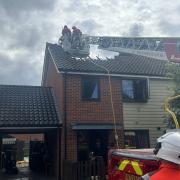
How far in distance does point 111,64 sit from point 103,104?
9.22 feet

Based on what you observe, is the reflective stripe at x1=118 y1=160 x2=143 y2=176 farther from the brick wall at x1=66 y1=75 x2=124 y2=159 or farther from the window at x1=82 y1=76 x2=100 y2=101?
the window at x1=82 y1=76 x2=100 y2=101

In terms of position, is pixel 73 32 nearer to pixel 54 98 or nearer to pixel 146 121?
pixel 54 98

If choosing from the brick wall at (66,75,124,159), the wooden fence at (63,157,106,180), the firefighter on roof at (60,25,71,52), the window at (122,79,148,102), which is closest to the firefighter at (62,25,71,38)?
the firefighter on roof at (60,25,71,52)

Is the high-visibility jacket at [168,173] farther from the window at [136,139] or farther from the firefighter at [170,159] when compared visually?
the window at [136,139]

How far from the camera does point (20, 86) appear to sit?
61.3 feet

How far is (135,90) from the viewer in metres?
16.9

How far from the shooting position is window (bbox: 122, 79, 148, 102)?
16.7 meters

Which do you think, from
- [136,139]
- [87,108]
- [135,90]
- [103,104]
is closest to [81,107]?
[87,108]

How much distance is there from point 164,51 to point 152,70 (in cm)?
451

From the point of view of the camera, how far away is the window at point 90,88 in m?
15.9

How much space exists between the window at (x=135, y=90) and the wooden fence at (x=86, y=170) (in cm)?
522

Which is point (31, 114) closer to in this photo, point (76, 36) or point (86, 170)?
point (76, 36)

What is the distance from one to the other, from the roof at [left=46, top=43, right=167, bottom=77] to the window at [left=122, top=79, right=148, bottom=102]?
0.54 m

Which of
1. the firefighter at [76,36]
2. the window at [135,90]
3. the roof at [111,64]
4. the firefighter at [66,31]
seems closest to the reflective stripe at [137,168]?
the roof at [111,64]
